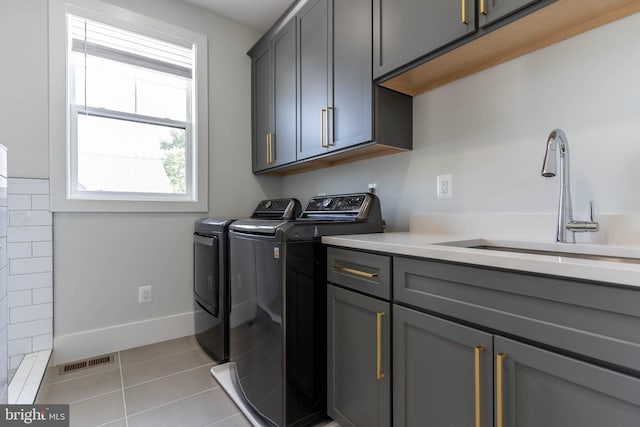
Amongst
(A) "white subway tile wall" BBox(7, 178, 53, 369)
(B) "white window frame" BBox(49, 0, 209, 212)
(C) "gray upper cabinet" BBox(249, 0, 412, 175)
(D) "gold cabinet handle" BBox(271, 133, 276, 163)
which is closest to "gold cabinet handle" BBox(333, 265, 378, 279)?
(C) "gray upper cabinet" BBox(249, 0, 412, 175)

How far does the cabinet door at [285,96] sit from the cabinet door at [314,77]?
0.33ft

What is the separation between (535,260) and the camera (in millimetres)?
734

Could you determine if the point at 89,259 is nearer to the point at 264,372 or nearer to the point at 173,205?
the point at 173,205

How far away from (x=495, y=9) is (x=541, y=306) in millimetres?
1001

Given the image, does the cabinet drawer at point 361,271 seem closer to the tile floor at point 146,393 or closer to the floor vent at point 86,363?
the tile floor at point 146,393

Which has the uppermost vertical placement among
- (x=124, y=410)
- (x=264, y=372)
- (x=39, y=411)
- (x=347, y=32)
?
(x=347, y=32)

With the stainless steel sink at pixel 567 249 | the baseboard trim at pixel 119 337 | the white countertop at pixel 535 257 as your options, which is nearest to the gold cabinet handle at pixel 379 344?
the white countertop at pixel 535 257

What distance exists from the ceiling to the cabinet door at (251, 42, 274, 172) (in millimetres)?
312

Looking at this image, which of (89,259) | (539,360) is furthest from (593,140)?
(89,259)

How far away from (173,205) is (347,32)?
1.74 m

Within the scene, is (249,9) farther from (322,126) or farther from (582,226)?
(582,226)

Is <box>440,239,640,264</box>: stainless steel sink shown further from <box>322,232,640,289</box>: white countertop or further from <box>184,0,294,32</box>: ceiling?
<box>184,0,294,32</box>: ceiling

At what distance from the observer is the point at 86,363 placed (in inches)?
78.4

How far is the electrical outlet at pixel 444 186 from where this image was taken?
5.31 feet
